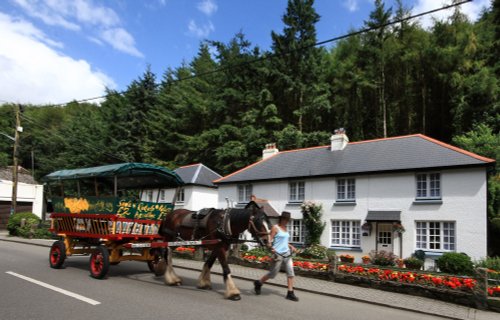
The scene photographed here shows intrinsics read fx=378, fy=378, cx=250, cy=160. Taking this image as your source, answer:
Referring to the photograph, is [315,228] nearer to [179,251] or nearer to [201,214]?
[179,251]

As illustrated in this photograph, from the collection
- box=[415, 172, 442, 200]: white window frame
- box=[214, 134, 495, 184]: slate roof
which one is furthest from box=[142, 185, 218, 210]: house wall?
box=[415, 172, 442, 200]: white window frame

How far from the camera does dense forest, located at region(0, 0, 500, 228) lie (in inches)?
1193

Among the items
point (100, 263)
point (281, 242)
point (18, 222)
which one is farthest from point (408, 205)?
point (18, 222)

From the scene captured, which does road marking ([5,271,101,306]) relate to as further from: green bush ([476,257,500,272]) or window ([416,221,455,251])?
window ([416,221,455,251])

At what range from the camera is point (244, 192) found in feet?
86.8

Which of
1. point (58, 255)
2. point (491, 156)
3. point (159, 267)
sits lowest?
point (159, 267)

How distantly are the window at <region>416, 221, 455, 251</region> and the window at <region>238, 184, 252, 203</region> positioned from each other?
11160 millimetres

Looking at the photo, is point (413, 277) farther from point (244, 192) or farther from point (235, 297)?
point (244, 192)

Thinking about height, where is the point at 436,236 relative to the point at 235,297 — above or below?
above

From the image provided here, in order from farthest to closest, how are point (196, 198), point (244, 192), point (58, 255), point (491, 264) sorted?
1. point (196, 198)
2. point (244, 192)
3. point (491, 264)
4. point (58, 255)

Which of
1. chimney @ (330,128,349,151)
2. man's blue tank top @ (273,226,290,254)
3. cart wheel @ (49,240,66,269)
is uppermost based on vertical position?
chimney @ (330,128,349,151)

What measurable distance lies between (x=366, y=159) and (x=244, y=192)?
8713 millimetres

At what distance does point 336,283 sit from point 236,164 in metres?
26.5

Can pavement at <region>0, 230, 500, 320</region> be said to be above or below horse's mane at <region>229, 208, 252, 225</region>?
below
